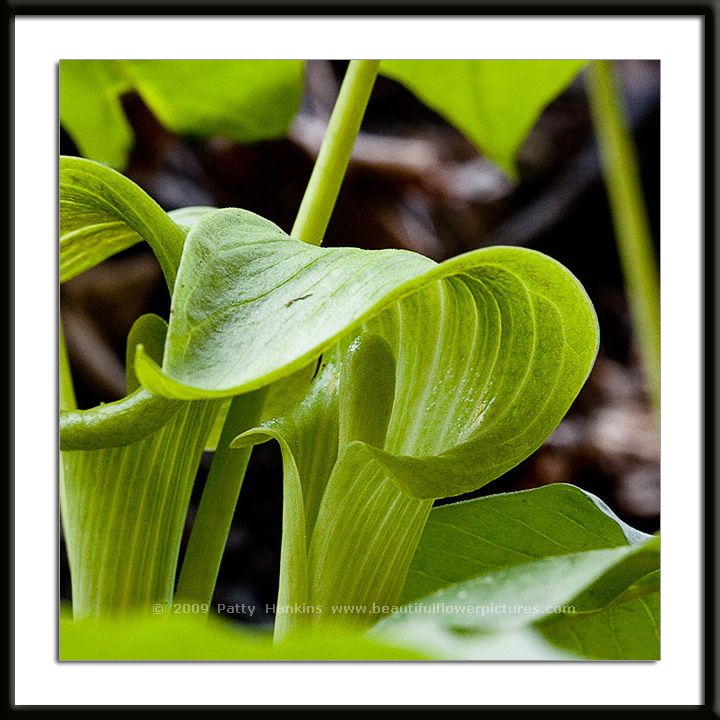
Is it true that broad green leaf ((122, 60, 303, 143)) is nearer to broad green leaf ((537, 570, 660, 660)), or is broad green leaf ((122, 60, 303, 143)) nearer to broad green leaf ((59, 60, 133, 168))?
broad green leaf ((59, 60, 133, 168))

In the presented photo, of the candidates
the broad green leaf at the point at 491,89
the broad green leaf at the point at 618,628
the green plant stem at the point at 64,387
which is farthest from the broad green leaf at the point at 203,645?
the broad green leaf at the point at 491,89

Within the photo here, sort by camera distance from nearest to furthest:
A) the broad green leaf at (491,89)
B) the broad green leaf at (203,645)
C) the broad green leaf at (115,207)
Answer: the broad green leaf at (203,645) → the broad green leaf at (115,207) → the broad green leaf at (491,89)

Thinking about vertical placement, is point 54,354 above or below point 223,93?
below

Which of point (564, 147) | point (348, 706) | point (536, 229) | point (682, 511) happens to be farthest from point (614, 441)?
point (348, 706)

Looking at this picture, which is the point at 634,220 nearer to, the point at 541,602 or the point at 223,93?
the point at 223,93

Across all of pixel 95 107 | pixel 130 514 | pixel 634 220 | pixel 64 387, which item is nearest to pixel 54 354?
pixel 64 387

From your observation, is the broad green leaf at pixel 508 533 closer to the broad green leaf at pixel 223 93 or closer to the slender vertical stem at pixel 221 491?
the slender vertical stem at pixel 221 491

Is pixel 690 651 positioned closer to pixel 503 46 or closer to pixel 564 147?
pixel 503 46
